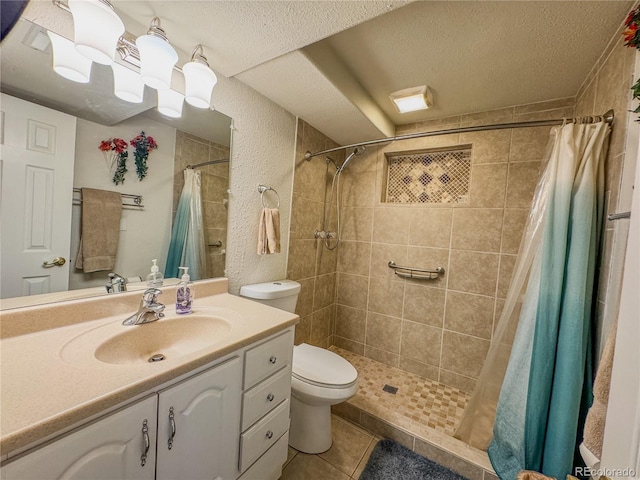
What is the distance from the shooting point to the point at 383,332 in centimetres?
227

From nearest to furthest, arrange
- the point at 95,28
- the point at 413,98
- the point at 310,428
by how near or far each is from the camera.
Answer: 1. the point at 95,28
2. the point at 310,428
3. the point at 413,98

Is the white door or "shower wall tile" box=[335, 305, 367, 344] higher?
the white door

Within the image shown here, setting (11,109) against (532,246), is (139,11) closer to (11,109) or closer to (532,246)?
(11,109)

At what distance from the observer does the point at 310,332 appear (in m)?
2.18

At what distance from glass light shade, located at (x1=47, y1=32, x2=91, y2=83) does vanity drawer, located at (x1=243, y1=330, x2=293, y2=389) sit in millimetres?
1205

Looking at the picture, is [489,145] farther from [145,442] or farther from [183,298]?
[145,442]

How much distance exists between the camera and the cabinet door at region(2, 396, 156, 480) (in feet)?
1.61

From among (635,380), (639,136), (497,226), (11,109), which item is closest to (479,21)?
(639,136)

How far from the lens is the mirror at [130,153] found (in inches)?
Result: 32.5

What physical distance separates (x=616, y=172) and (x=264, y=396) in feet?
5.68

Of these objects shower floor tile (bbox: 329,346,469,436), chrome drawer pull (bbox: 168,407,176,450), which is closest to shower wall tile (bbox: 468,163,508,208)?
shower floor tile (bbox: 329,346,469,436)

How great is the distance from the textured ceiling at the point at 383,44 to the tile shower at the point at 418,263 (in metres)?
0.24

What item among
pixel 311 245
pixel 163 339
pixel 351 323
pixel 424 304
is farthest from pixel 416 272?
pixel 163 339

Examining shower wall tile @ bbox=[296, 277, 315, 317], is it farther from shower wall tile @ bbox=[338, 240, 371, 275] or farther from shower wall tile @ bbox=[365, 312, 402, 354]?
shower wall tile @ bbox=[365, 312, 402, 354]
